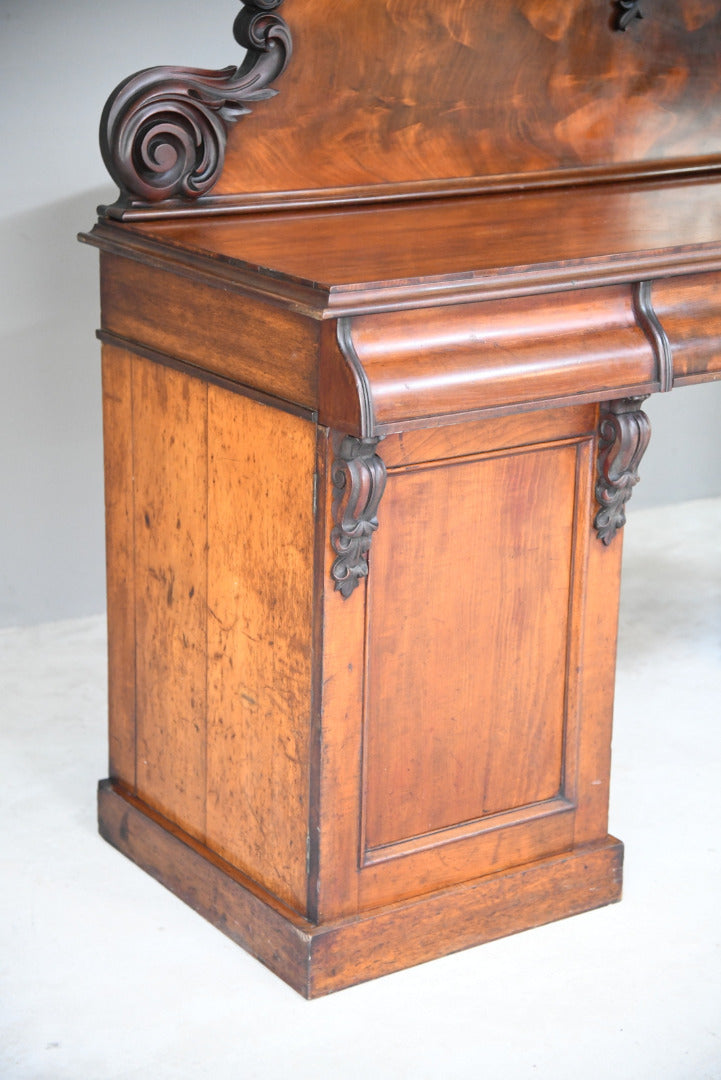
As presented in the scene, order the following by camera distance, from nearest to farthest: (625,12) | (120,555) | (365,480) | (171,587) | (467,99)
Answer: (365,480)
(171,587)
(120,555)
(467,99)
(625,12)

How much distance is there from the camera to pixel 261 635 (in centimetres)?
263

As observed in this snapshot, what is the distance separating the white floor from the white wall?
749 millimetres

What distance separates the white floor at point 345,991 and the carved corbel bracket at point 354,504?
0.74 m

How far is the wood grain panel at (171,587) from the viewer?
273 cm

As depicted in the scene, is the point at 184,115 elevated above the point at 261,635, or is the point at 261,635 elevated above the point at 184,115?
the point at 184,115

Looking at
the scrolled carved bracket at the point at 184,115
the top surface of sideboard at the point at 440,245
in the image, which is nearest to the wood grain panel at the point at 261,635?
the top surface of sideboard at the point at 440,245

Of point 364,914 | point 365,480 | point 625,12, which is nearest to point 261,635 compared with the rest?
point 365,480

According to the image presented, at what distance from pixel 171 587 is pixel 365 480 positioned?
622 mm

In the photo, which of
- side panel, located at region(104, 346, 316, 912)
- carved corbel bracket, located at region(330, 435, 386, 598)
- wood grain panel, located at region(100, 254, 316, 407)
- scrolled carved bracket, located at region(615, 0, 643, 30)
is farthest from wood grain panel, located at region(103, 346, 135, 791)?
scrolled carved bracket, located at region(615, 0, 643, 30)

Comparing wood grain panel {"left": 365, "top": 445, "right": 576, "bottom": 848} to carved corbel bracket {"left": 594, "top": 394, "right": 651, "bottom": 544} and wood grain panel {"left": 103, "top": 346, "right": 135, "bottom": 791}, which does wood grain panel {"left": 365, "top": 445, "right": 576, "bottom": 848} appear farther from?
wood grain panel {"left": 103, "top": 346, "right": 135, "bottom": 791}

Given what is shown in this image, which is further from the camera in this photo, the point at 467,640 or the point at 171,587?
the point at 171,587

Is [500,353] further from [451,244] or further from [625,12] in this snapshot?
[625,12]

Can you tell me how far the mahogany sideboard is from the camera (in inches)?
95.8

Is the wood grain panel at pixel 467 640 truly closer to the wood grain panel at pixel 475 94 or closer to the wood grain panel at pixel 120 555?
the wood grain panel at pixel 120 555
